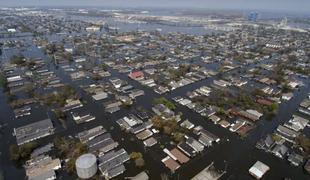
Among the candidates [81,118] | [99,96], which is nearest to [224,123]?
[81,118]

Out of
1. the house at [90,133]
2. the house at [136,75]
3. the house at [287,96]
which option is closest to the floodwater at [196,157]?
the house at [287,96]

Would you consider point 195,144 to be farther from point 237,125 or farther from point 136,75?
point 136,75

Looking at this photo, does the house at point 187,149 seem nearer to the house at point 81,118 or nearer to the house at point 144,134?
the house at point 144,134

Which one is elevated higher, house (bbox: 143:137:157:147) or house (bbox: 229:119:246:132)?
house (bbox: 229:119:246:132)

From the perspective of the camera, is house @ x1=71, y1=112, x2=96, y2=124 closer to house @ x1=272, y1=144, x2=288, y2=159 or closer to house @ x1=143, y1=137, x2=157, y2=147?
house @ x1=143, y1=137, x2=157, y2=147

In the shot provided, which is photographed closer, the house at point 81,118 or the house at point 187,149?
the house at point 187,149

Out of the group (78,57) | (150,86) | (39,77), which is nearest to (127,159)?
(150,86)

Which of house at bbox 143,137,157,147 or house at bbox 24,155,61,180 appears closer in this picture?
house at bbox 24,155,61,180

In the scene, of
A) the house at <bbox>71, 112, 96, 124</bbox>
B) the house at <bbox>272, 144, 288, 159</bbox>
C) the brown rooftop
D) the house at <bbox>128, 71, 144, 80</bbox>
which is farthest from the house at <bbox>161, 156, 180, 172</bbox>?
the house at <bbox>128, 71, 144, 80</bbox>
